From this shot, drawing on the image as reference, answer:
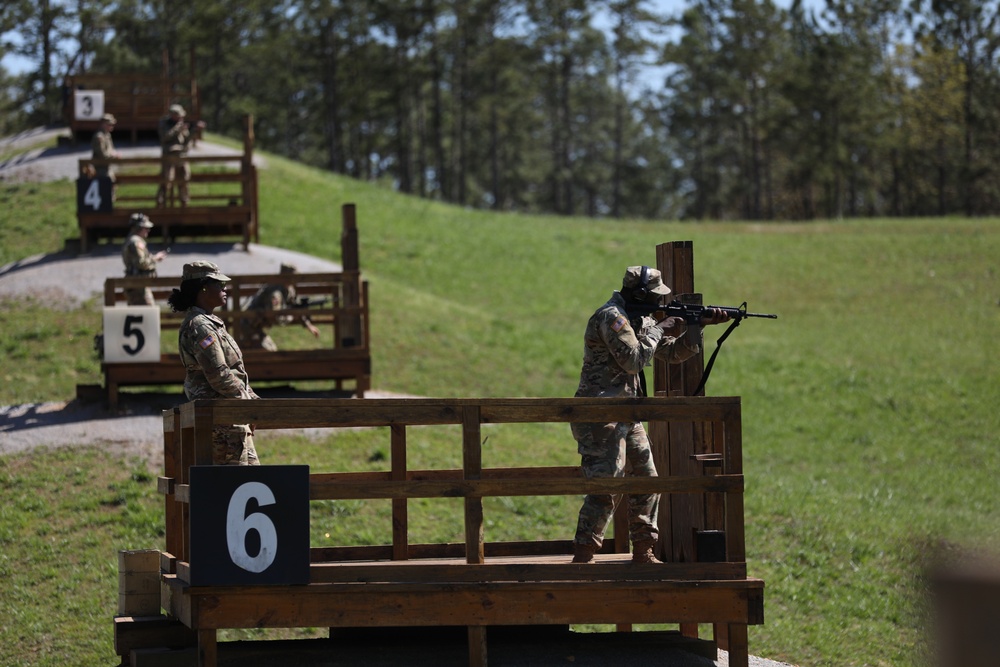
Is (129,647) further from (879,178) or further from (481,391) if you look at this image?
(879,178)

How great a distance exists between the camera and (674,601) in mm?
7277

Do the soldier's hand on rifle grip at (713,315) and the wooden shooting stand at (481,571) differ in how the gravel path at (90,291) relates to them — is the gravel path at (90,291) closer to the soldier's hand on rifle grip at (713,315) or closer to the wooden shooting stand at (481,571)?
the wooden shooting stand at (481,571)

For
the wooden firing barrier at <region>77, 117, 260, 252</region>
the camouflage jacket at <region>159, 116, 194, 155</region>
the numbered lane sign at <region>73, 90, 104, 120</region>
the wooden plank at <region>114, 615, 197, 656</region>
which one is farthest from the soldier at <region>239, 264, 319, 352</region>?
the numbered lane sign at <region>73, 90, 104, 120</region>

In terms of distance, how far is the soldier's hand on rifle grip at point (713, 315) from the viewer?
7801 mm

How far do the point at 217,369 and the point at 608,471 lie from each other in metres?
2.60

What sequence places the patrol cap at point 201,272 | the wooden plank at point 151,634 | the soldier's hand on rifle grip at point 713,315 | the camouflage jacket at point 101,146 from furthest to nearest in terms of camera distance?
the camouflage jacket at point 101,146
the patrol cap at point 201,272
the wooden plank at point 151,634
the soldier's hand on rifle grip at point 713,315

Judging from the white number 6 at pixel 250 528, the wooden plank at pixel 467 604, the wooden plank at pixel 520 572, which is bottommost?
the wooden plank at pixel 467 604

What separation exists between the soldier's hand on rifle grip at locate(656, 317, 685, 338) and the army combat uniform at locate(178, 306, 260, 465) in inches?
105

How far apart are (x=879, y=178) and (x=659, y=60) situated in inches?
558

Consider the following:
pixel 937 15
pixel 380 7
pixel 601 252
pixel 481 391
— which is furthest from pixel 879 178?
pixel 481 391

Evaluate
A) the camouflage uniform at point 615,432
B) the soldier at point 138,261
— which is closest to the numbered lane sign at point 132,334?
the soldier at point 138,261

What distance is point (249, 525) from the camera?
23.0ft

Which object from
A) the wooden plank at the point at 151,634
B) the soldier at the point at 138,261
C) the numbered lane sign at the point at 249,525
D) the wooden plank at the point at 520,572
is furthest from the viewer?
the soldier at the point at 138,261

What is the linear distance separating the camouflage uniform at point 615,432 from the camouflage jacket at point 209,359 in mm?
2221
